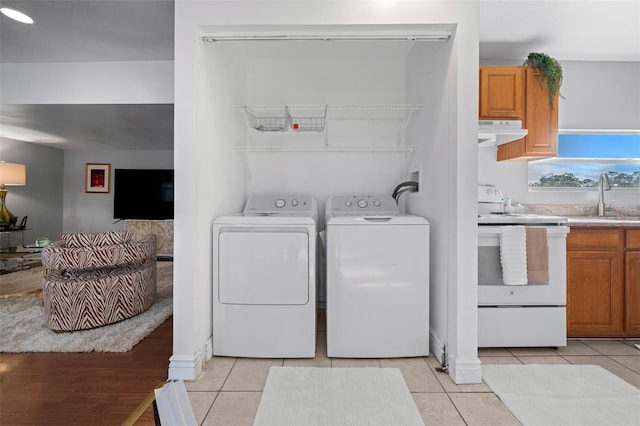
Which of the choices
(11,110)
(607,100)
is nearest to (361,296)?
(607,100)

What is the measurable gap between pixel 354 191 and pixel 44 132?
17.7 ft

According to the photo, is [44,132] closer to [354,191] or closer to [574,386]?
[354,191]

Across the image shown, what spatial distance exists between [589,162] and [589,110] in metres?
0.49

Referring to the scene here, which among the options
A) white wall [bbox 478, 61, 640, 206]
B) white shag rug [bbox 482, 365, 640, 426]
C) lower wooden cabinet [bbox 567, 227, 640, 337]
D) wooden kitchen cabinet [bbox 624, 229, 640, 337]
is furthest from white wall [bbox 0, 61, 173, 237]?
wooden kitchen cabinet [bbox 624, 229, 640, 337]

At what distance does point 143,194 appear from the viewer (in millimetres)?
6621

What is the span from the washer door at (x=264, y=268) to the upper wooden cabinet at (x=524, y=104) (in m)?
1.74

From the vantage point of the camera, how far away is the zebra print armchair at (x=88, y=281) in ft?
8.47

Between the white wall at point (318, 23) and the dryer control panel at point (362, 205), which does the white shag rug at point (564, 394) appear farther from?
the dryer control panel at point (362, 205)

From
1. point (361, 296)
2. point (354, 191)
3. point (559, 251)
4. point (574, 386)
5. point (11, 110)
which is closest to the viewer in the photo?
point (574, 386)

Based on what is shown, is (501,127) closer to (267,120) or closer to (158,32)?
(267,120)

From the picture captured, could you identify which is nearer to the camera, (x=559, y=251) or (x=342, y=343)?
(x=342, y=343)

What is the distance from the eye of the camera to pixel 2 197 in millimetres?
5273

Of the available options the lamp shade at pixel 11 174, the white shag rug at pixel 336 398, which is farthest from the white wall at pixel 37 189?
the white shag rug at pixel 336 398

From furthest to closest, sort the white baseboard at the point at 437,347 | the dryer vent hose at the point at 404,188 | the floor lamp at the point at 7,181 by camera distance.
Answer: the floor lamp at the point at 7,181 < the dryer vent hose at the point at 404,188 < the white baseboard at the point at 437,347
